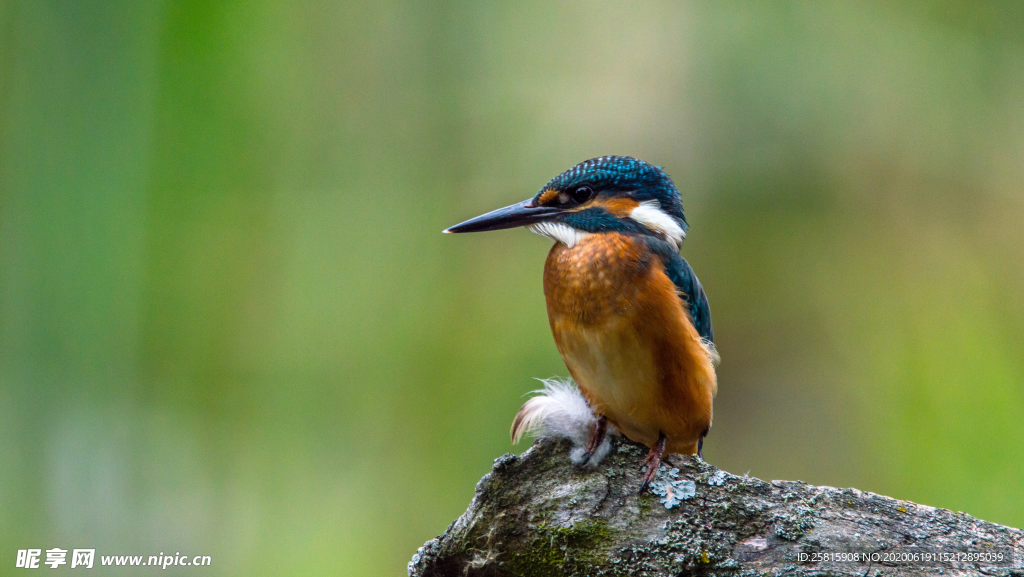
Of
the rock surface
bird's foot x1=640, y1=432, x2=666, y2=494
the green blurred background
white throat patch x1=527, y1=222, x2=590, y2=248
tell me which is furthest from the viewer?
the green blurred background

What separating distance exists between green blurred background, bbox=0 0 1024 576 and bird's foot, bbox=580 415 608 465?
1.40 m

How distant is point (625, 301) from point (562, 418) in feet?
0.88

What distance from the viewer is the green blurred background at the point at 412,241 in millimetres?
2363

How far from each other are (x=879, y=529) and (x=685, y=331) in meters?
0.51

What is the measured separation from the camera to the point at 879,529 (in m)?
1.06

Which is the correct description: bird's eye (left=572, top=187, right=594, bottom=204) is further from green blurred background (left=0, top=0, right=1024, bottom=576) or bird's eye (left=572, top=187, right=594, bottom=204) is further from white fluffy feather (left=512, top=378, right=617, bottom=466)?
green blurred background (left=0, top=0, right=1024, bottom=576)

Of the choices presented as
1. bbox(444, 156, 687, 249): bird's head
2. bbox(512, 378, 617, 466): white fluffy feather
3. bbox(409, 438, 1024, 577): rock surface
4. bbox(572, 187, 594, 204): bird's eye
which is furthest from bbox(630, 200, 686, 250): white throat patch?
bbox(409, 438, 1024, 577): rock surface

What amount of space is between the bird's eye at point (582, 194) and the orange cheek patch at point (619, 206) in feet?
0.09

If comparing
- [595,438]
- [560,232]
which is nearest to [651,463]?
[595,438]

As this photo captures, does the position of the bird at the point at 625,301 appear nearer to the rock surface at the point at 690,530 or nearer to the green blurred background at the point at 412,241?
the rock surface at the point at 690,530

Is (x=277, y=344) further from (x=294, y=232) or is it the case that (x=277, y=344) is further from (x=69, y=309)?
(x=69, y=309)

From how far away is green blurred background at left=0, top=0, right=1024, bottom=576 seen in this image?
2363mm

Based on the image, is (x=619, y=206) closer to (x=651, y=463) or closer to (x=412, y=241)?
(x=651, y=463)

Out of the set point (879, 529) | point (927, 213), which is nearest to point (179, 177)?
point (879, 529)
